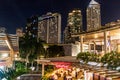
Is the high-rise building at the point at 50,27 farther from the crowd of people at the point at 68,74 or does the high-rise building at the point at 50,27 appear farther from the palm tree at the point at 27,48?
the crowd of people at the point at 68,74

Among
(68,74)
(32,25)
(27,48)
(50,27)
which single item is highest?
(32,25)

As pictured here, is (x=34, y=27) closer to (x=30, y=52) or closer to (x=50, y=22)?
(x=50, y=22)

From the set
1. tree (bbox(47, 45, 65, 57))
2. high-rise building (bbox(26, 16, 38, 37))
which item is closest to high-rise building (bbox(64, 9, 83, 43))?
high-rise building (bbox(26, 16, 38, 37))

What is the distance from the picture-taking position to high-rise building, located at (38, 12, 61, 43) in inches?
6147

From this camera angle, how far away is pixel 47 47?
46125 millimetres

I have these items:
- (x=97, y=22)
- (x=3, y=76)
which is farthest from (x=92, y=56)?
(x=97, y=22)

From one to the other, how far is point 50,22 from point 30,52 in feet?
422

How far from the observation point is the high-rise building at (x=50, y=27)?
512 feet

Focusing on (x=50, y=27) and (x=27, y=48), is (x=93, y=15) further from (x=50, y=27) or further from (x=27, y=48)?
(x=27, y=48)

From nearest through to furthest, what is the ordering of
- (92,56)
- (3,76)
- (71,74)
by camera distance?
1. (92,56)
2. (71,74)
3. (3,76)

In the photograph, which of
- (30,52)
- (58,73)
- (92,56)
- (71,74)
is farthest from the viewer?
(30,52)

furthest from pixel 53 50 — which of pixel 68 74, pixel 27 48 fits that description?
pixel 68 74

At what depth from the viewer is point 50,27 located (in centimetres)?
16750

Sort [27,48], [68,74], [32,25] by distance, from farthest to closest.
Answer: [32,25]
[27,48]
[68,74]
